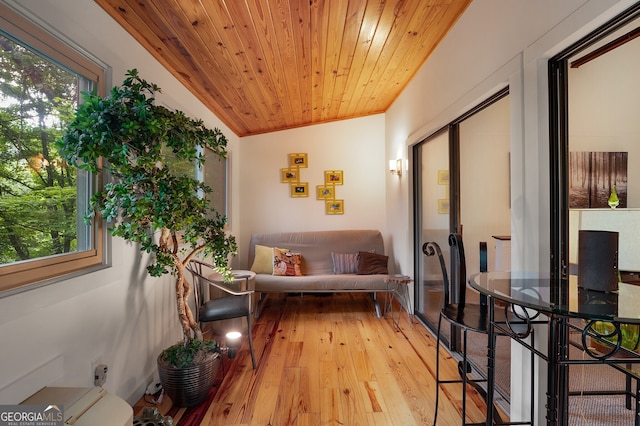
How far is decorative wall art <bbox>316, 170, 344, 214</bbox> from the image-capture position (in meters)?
4.41

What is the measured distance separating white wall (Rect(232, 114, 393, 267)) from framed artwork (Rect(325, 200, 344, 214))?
0.06 m

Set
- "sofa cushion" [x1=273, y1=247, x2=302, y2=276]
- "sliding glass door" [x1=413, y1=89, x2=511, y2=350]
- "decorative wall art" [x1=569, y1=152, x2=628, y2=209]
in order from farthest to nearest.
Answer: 1. "sofa cushion" [x1=273, y1=247, x2=302, y2=276]
2. "sliding glass door" [x1=413, y1=89, x2=511, y2=350]
3. "decorative wall art" [x1=569, y1=152, x2=628, y2=209]

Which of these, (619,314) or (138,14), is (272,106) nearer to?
(138,14)

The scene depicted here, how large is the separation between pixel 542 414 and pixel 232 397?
1.74 metres

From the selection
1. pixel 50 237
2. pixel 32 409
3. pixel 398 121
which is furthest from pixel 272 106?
pixel 32 409

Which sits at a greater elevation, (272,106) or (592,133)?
(272,106)

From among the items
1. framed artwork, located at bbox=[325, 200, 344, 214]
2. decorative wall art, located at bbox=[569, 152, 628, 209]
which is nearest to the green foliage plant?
decorative wall art, located at bbox=[569, 152, 628, 209]

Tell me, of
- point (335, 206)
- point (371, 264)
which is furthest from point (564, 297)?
point (335, 206)

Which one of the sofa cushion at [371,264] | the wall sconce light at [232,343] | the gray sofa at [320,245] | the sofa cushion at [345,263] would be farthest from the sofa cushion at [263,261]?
the wall sconce light at [232,343]

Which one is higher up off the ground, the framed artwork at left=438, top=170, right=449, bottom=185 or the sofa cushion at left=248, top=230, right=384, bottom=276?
the framed artwork at left=438, top=170, right=449, bottom=185

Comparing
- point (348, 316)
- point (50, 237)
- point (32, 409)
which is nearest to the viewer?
point (32, 409)

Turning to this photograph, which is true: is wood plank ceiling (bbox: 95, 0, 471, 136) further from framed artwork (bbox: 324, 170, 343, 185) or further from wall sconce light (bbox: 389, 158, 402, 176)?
framed artwork (bbox: 324, 170, 343, 185)

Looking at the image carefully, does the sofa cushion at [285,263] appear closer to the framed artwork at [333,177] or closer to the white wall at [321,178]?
the white wall at [321,178]

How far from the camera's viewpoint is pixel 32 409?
1051mm
